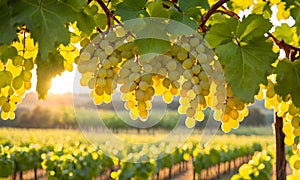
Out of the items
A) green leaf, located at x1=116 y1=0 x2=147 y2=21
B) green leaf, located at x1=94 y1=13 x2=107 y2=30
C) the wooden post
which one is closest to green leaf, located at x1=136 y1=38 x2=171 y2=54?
green leaf, located at x1=116 y1=0 x2=147 y2=21

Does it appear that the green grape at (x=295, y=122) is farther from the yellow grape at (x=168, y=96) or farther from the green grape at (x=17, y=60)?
the green grape at (x=17, y=60)

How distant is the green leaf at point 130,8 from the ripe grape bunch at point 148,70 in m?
0.06

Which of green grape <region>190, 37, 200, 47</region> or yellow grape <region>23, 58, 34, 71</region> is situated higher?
green grape <region>190, 37, 200, 47</region>

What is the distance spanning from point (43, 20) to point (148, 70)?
0.83ft

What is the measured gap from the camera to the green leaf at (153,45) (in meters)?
1.12

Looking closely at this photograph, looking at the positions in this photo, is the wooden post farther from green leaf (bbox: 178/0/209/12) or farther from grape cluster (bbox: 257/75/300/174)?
green leaf (bbox: 178/0/209/12)

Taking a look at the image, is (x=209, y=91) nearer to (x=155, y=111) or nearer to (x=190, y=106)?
(x=190, y=106)

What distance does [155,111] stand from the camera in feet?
4.83

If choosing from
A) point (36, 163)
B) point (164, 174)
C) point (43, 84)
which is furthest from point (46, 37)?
point (164, 174)

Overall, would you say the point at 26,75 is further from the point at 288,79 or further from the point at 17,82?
the point at 288,79

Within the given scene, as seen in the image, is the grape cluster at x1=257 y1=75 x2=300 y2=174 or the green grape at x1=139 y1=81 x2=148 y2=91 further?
the grape cluster at x1=257 y1=75 x2=300 y2=174

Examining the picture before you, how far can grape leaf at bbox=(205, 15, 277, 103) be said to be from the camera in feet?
3.78

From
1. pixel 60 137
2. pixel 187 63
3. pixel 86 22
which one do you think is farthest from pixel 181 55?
pixel 60 137

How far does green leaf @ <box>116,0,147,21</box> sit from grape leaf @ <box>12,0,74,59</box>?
13cm
